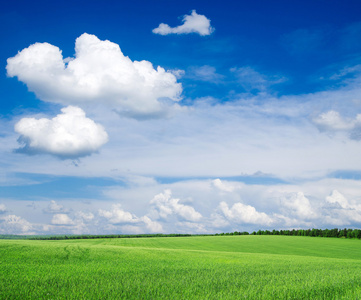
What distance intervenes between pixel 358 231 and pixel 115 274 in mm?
127647

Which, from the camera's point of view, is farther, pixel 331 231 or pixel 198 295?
pixel 331 231

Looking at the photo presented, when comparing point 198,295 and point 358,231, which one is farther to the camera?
point 358,231

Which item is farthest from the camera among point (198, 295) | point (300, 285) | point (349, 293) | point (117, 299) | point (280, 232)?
point (280, 232)

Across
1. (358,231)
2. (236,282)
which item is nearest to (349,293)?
(236,282)

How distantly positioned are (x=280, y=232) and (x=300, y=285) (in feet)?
479

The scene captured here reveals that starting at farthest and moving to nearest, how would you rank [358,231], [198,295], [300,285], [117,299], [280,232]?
[280,232]
[358,231]
[300,285]
[198,295]
[117,299]

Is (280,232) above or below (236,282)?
below

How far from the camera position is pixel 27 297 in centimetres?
845

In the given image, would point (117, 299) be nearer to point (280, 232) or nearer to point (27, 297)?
point (27, 297)

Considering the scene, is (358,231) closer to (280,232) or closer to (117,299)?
(280,232)

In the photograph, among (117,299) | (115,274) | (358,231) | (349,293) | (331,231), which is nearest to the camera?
(117,299)

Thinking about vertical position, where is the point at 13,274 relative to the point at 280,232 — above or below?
above

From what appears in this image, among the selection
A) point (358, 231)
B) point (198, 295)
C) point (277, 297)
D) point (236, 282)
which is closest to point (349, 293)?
point (277, 297)

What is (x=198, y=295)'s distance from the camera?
912 centimetres
